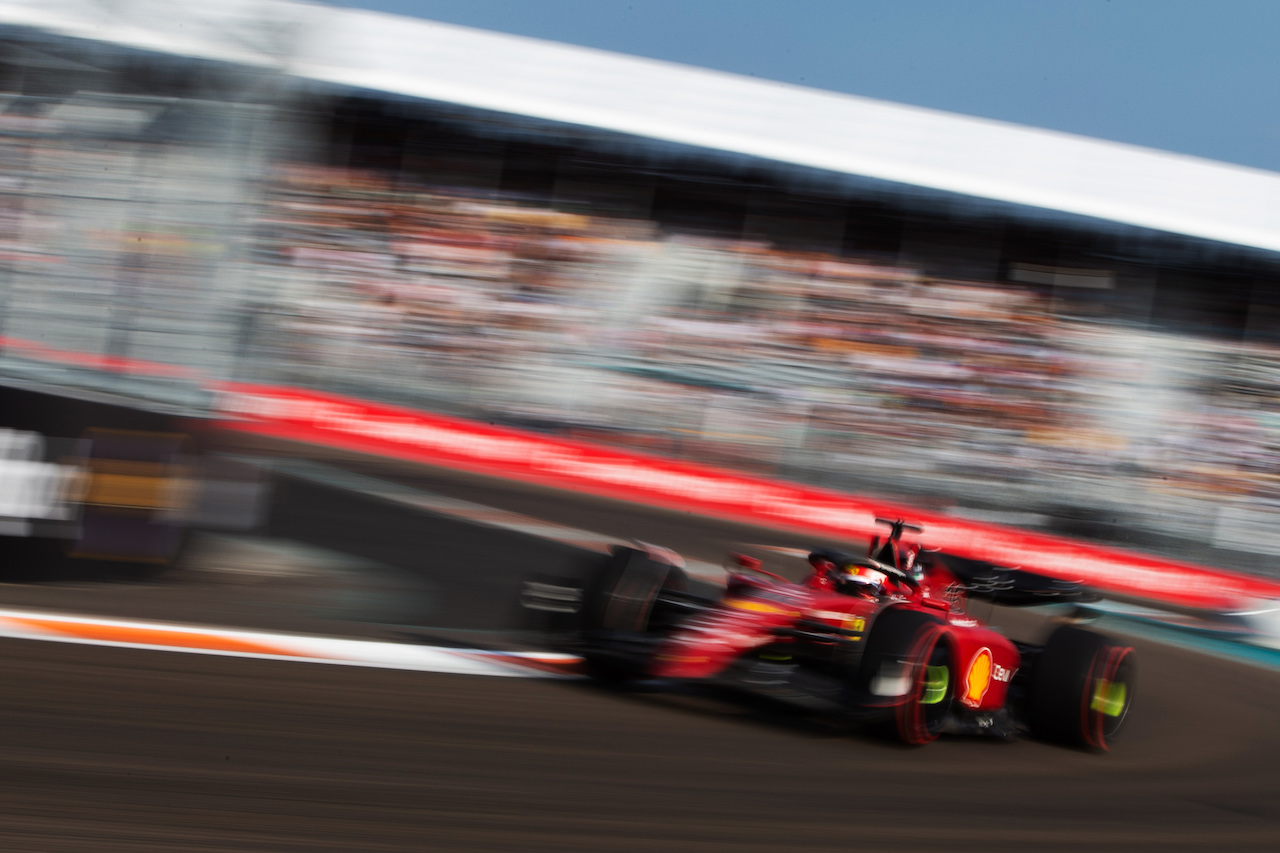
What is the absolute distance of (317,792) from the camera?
3.10 m

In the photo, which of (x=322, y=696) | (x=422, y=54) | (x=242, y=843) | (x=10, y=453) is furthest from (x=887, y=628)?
(x=422, y=54)

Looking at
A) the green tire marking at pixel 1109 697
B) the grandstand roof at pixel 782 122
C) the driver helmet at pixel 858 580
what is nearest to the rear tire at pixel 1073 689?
the green tire marking at pixel 1109 697

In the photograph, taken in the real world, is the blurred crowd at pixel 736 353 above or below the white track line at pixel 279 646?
above

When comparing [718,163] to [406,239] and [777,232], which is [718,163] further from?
[406,239]

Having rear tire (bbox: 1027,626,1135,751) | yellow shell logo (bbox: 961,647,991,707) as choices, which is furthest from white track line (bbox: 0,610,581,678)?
rear tire (bbox: 1027,626,1135,751)

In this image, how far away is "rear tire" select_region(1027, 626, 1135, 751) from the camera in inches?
194

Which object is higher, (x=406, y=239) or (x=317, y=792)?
(x=406, y=239)

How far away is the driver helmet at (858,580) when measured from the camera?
4777 mm

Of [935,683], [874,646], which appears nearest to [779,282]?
[935,683]

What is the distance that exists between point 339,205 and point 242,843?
11280mm

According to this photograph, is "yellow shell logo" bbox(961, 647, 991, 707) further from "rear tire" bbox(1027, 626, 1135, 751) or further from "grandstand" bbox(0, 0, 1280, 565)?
"grandstand" bbox(0, 0, 1280, 565)

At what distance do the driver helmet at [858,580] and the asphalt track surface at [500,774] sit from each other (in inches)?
21.1

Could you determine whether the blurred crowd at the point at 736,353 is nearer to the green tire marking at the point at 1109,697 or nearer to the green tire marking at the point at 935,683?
the green tire marking at the point at 1109,697

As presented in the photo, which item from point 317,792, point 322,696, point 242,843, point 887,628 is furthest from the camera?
point 887,628
